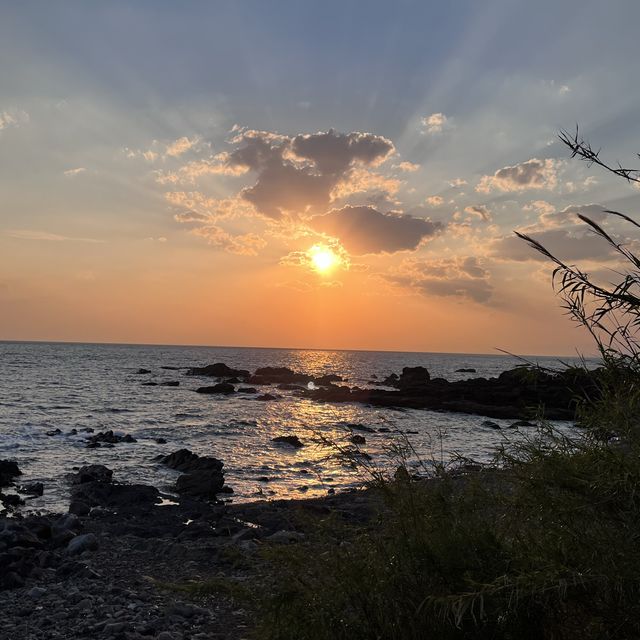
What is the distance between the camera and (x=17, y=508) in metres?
14.6

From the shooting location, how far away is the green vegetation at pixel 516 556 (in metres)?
3.82

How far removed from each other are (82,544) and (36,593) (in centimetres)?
261

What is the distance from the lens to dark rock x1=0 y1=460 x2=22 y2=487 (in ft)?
55.8

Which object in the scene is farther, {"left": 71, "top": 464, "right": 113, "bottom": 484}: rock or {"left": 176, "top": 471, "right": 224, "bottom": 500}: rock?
{"left": 71, "top": 464, "right": 113, "bottom": 484}: rock

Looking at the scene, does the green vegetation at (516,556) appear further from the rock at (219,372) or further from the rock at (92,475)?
the rock at (219,372)

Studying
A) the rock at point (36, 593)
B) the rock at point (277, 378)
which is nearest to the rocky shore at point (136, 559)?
the rock at point (36, 593)

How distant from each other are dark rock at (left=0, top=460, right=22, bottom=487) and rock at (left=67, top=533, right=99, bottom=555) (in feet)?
23.4

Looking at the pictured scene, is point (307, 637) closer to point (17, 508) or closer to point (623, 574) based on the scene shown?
point (623, 574)

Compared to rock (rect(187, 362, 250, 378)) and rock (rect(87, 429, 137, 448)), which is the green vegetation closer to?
rock (rect(87, 429, 137, 448))

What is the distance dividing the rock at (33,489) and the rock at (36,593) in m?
8.33

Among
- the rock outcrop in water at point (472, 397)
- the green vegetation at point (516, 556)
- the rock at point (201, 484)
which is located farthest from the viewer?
the rock outcrop in water at point (472, 397)

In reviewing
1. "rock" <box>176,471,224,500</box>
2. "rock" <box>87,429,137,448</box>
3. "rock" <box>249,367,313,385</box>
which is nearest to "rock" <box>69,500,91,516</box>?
"rock" <box>176,471,224,500</box>

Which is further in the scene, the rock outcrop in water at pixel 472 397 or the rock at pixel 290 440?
the rock outcrop in water at pixel 472 397

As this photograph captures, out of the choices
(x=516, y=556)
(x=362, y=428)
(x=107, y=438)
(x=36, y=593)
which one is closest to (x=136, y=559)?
(x=36, y=593)
